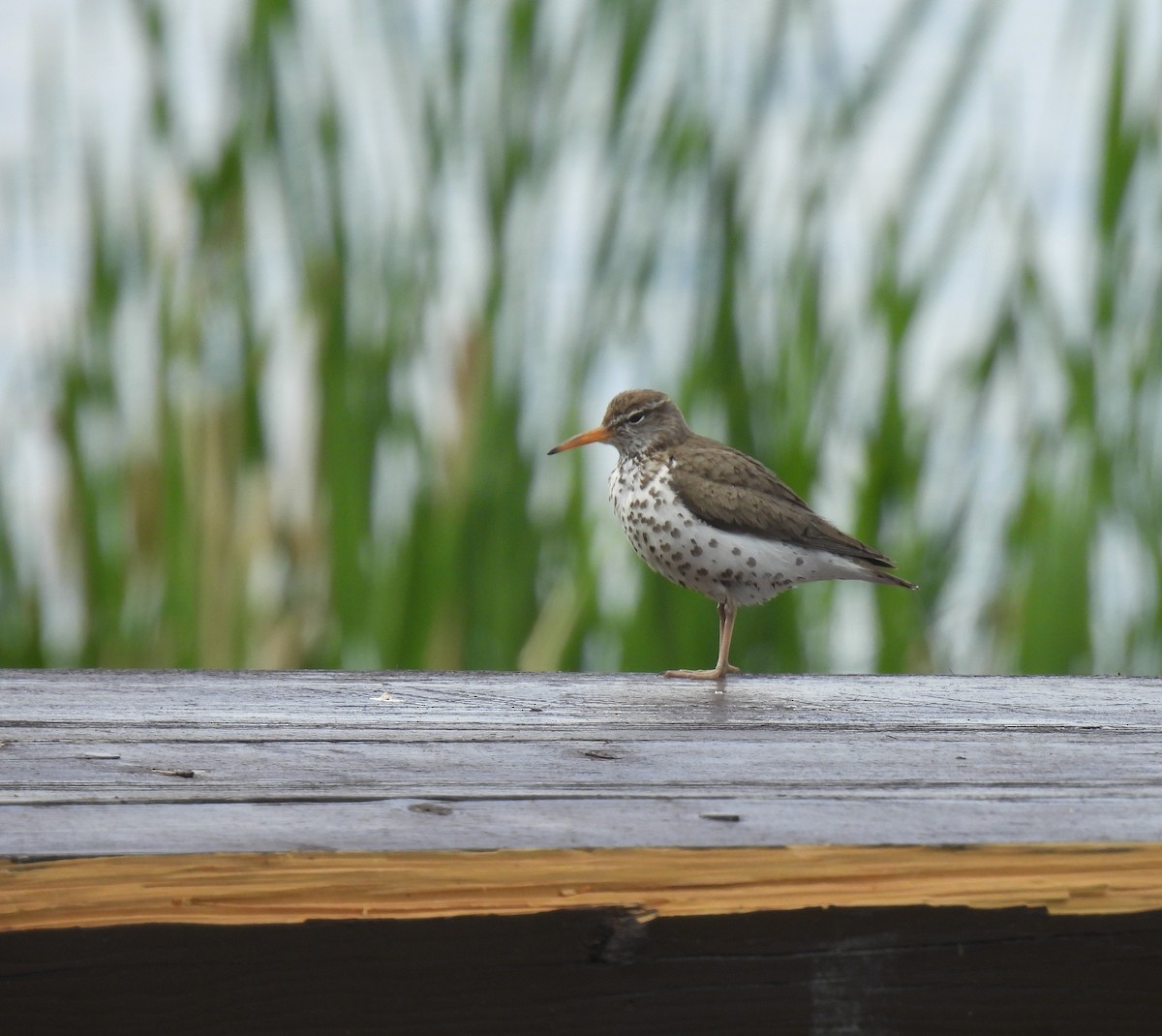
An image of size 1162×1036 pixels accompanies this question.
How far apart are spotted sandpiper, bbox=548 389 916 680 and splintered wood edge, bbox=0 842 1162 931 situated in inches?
68.9

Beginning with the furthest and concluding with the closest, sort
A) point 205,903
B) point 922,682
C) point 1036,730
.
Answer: point 922,682 → point 1036,730 → point 205,903

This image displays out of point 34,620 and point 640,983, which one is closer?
point 640,983

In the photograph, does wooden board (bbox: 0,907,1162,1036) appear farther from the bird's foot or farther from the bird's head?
the bird's head

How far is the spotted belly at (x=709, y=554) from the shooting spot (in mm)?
3143

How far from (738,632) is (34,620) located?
168 cm

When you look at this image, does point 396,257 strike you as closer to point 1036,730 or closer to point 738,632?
point 738,632

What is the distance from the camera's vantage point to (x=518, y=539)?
3.71 meters

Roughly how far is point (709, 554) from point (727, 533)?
0.06 m

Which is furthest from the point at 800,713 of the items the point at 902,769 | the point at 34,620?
the point at 34,620

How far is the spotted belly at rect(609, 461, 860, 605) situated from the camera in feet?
10.3

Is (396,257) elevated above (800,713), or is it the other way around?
(396,257)

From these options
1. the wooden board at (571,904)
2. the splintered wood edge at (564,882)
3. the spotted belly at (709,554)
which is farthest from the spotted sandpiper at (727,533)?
the splintered wood edge at (564,882)

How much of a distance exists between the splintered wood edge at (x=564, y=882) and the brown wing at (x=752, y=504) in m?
1.87

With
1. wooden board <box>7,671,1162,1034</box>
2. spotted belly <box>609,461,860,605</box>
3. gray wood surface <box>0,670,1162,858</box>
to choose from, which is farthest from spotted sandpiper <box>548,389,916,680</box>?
wooden board <box>7,671,1162,1034</box>
